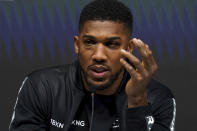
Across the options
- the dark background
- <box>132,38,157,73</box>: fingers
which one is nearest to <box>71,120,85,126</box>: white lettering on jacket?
<box>132,38,157,73</box>: fingers

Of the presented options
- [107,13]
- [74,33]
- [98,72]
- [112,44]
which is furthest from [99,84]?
[74,33]

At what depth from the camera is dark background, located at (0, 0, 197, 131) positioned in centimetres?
244

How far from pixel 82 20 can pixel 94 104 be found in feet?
1.06

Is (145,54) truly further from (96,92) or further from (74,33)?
(74,33)

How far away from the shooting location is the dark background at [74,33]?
96.1 inches

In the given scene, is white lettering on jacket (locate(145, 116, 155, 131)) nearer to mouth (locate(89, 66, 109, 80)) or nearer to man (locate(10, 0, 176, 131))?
man (locate(10, 0, 176, 131))

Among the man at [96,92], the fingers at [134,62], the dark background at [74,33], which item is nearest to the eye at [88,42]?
the man at [96,92]

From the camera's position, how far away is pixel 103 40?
1548 millimetres

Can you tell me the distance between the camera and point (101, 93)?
65.9 inches

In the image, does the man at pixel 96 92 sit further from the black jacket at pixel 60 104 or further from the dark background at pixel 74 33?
the dark background at pixel 74 33

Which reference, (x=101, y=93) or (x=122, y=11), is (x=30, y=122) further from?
(x=122, y=11)

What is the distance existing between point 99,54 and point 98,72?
0.20 ft

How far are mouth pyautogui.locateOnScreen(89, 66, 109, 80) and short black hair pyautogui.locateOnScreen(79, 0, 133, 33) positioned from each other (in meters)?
0.18

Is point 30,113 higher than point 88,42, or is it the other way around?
point 88,42
